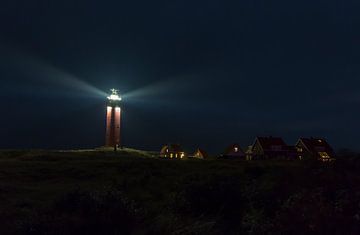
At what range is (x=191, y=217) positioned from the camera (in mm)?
12672

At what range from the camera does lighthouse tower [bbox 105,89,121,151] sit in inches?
3137

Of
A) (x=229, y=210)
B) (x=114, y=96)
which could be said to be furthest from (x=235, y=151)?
(x=229, y=210)

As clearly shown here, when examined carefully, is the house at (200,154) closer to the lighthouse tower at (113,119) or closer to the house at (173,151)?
the house at (173,151)

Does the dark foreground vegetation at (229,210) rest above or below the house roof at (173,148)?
below

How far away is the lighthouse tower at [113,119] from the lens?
79.7 m

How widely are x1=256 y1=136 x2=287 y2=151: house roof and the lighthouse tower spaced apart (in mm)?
29698

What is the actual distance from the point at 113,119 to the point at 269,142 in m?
34.0

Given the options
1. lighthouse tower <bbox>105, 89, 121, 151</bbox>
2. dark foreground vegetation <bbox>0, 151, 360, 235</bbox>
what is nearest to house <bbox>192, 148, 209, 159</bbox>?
lighthouse tower <bbox>105, 89, 121, 151</bbox>

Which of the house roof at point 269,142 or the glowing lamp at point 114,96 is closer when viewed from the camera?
→ the house roof at point 269,142

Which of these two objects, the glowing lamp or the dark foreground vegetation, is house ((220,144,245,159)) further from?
the dark foreground vegetation

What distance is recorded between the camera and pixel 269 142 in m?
68.5

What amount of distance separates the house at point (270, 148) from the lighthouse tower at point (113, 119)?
28754 millimetres

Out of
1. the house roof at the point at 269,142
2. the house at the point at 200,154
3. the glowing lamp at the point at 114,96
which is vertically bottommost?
the house at the point at 200,154

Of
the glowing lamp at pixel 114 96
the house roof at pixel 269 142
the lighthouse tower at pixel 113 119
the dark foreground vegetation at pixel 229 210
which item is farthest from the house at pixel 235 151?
the dark foreground vegetation at pixel 229 210
